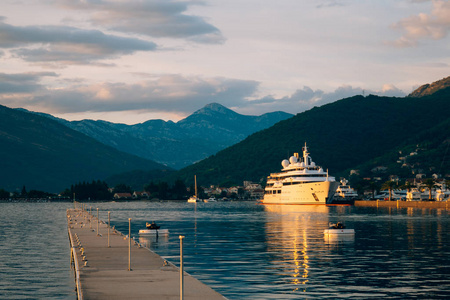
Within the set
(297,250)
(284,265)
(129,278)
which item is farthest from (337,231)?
(129,278)

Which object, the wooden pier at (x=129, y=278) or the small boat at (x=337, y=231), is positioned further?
the small boat at (x=337, y=231)

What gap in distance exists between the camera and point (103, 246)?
5122 cm

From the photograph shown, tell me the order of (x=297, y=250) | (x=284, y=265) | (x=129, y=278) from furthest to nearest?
(x=297, y=250)
(x=284, y=265)
(x=129, y=278)

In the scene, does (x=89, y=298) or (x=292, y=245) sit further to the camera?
(x=292, y=245)

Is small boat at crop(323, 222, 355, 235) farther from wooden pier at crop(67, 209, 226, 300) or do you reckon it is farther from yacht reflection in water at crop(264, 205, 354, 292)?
wooden pier at crop(67, 209, 226, 300)

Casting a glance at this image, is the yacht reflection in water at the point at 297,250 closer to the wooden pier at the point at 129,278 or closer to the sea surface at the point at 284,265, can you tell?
the sea surface at the point at 284,265

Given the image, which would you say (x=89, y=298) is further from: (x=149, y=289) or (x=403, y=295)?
(x=403, y=295)

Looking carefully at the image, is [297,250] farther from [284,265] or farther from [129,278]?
[129,278]

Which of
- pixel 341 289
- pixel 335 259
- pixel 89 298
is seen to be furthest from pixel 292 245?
pixel 89 298

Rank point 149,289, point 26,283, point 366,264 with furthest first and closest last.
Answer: point 366,264 → point 26,283 → point 149,289

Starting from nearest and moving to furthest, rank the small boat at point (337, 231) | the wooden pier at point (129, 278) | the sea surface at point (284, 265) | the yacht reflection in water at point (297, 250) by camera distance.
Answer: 1. the wooden pier at point (129, 278)
2. the sea surface at point (284, 265)
3. the yacht reflection in water at point (297, 250)
4. the small boat at point (337, 231)

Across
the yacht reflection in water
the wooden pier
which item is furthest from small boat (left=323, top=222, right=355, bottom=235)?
the wooden pier

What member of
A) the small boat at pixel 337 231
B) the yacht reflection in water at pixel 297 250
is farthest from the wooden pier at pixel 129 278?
the small boat at pixel 337 231

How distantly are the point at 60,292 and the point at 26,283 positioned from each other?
3913mm
